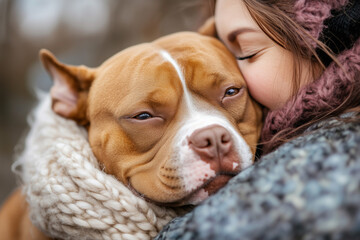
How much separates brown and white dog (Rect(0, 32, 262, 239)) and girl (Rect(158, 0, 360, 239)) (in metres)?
0.16

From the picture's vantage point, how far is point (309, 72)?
179 cm

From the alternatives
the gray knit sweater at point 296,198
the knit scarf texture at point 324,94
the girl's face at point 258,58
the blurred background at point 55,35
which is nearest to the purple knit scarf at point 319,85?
the knit scarf texture at point 324,94

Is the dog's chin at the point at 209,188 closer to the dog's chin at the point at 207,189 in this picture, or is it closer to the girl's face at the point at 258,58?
the dog's chin at the point at 207,189

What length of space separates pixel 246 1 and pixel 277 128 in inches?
26.0

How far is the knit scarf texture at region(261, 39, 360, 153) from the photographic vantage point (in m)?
1.61

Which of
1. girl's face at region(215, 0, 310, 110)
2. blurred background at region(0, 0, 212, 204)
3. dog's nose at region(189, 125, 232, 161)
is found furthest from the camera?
blurred background at region(0, 0, 212, 204)

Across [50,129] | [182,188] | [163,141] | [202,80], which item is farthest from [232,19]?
[50,129]

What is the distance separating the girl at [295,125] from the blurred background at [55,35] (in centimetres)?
379

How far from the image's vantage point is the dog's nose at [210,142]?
160 cm

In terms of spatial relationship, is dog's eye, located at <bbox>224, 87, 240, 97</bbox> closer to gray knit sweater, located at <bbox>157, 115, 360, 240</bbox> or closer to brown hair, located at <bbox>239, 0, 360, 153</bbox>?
brown hair, located at <bbox>239, 0, 360, 153</bbox>

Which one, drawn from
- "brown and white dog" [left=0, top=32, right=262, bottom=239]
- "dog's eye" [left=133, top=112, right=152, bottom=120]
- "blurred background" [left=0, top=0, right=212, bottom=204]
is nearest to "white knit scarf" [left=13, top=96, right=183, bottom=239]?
"brown and white dog" [left=0, top=32, right=262, bottom=239]

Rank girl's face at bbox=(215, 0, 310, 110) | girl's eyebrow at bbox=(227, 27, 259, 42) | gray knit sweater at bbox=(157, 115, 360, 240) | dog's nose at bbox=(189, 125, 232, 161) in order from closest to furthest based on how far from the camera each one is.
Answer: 1. gray knit sweater at bbox=(157, 115, 360, 240)
2. dog's nose at bbox=(189, 125, 232, 161)
3. girl's face at bbox=(215, 0, 310, 110)
4. girl's eyebrow at bbox=(227, 27, 259, 42)

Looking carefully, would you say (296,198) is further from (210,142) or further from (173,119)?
(173,119)

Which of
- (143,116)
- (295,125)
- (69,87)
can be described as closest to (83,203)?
(143,116)
